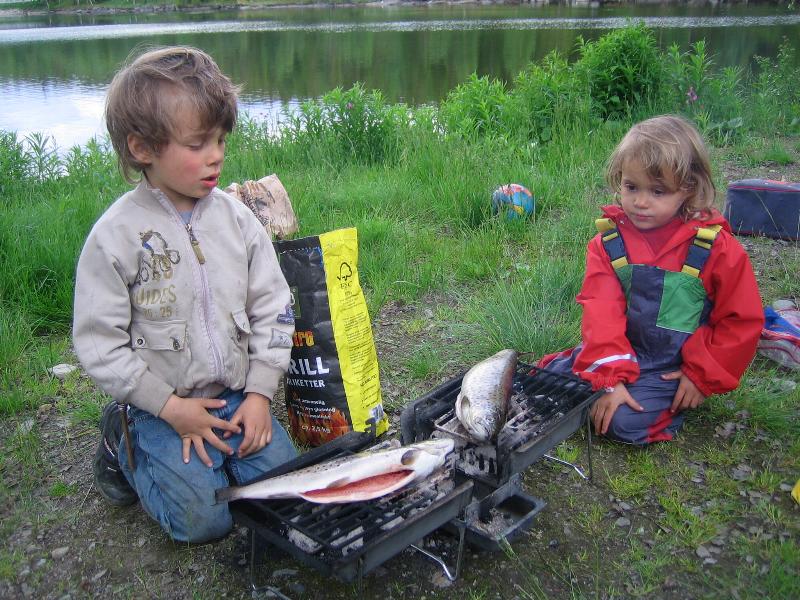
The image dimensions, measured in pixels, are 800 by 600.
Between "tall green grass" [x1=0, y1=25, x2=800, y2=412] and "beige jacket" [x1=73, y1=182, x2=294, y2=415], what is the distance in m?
1.33

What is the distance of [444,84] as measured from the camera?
14.7m

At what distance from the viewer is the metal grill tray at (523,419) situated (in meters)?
2.46

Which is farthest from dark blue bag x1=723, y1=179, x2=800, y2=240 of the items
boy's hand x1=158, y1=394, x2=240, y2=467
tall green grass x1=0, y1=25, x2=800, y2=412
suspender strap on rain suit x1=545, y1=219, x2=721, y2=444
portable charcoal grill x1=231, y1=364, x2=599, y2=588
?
boy's hand x1=158, y1=394, x2=240, y2=467

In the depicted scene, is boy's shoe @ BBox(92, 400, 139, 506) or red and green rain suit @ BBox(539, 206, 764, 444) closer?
boy's shoe @ BBox(92, 400, 139, 506)

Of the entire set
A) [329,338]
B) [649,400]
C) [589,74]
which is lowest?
[649,400]

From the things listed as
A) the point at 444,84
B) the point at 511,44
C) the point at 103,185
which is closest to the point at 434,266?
the point at 103,185

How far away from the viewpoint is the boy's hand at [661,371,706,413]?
→ 3146 millimetres

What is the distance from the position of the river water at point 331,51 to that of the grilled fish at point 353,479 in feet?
24.8

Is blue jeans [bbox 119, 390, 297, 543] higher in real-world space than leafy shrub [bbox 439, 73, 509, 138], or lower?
lower

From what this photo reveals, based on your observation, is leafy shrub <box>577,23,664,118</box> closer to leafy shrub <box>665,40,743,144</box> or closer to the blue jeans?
leafy shrub <box>665,40,743,144</box>

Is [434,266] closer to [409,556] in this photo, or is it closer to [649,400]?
[649,400]

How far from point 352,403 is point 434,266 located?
1.92 metres

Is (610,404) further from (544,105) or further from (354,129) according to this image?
(544,105)

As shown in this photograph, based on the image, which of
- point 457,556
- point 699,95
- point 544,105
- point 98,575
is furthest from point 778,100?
point 98,575
